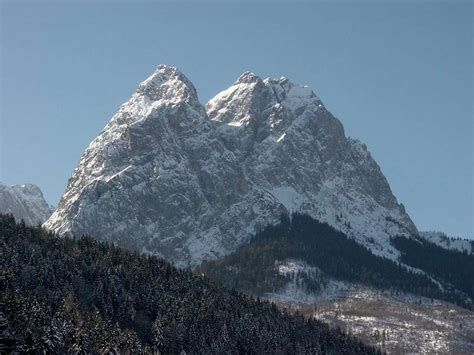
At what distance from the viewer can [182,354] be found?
655 ft

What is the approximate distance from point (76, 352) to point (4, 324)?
6531 cm

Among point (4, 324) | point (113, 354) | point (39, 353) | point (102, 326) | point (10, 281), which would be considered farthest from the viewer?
point (10, 281)

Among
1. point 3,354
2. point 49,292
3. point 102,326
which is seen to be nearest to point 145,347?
point 102,326

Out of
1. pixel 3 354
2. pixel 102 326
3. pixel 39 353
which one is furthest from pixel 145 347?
pixel 3 354

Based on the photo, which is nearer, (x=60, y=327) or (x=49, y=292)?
(x=60, y=327)

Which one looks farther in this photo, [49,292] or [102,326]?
[49,292]

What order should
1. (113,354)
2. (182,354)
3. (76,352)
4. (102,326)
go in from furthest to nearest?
(182,354) < (102,326) < (113,354) < (76,352)

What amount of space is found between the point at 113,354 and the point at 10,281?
3649 cm

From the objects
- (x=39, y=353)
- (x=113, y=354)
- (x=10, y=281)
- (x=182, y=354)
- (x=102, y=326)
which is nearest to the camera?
(x=39, y=353)

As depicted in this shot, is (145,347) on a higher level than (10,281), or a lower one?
lower

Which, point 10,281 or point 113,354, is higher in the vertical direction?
point 10,281

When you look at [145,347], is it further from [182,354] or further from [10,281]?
[10,281]

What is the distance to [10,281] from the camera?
18425cm

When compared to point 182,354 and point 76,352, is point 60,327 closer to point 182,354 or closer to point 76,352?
point 76,352
